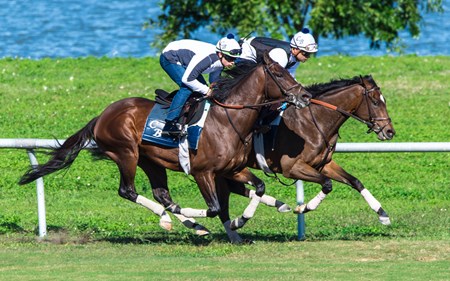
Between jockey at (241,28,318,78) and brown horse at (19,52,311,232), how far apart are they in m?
0.49

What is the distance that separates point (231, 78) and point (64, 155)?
7.01ft

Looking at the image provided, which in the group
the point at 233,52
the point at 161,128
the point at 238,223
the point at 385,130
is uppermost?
the point at 233,52

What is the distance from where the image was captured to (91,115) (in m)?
21.5

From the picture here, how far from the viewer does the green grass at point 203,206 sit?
464 inches

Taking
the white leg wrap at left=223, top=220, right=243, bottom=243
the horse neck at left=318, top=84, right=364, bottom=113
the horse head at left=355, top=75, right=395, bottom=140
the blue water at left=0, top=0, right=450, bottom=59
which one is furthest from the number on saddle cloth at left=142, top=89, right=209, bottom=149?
the blue water at left=0, top=0, right=450, bottom=59

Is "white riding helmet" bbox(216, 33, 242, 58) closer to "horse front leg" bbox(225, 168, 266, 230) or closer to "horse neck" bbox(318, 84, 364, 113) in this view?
"horse front leg" bbox(225, 168, 266, 230)

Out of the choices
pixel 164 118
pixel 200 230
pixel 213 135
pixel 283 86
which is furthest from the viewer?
pixel 200 230

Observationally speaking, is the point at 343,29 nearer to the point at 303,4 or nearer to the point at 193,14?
the point at 303,4

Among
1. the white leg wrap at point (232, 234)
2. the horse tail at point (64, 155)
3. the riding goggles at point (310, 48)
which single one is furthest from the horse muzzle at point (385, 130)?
the horse tail at point (64, 155)

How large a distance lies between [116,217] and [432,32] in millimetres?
43879

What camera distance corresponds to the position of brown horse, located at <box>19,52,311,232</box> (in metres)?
13.2

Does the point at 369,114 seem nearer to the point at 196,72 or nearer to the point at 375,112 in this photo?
the point at 375,112

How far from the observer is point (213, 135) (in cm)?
1323

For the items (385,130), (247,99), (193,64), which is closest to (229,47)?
(193,64)
